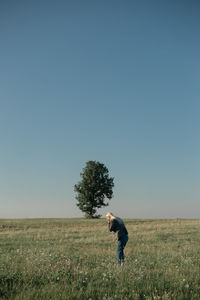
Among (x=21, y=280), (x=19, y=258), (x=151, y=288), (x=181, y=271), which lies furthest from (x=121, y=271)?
(x=19, y=258)

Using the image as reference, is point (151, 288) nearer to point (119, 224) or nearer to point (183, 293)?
point (183, 293)

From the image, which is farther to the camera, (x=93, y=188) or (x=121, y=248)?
(x=93, y=188)

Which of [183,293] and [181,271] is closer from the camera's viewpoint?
[183,293]

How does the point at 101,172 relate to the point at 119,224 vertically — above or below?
above

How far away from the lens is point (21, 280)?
24.6 ft

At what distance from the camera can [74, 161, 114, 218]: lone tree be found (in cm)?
6888

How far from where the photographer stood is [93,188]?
6925cm

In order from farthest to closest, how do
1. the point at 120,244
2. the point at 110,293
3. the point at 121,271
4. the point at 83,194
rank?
the point at 83,194 → the point at 120,244 → the point at 121,271 → the point at 110,293

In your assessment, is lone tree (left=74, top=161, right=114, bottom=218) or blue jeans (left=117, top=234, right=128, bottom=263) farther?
lone tree (left=74, top=161, right=114, bottom=218)

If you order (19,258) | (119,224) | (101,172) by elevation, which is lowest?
(19,258)

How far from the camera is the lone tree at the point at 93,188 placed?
6888cm

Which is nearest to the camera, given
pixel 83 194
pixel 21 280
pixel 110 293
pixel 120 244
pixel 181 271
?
pixel 110 293

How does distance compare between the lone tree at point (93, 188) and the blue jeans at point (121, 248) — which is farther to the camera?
the lone tree at point (93, 188)

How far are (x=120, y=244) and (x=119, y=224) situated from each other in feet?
2.55
